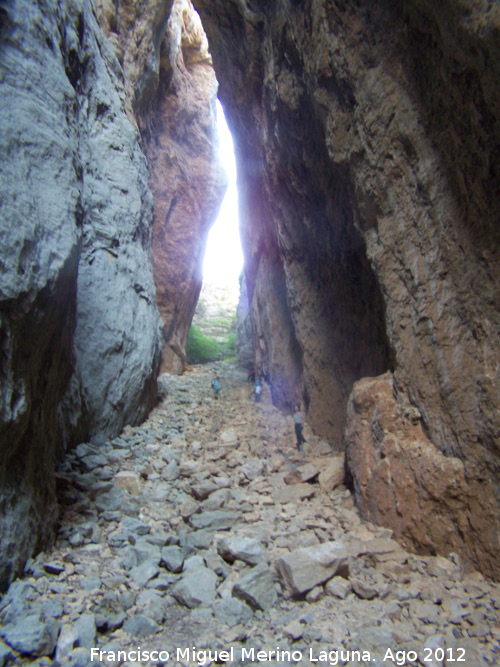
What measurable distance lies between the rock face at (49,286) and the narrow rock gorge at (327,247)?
0.08 ft

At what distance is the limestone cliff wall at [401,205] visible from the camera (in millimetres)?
3404

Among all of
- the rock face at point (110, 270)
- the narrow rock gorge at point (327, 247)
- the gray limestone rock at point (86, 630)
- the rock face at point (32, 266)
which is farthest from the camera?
the rock face at point (110, 270)

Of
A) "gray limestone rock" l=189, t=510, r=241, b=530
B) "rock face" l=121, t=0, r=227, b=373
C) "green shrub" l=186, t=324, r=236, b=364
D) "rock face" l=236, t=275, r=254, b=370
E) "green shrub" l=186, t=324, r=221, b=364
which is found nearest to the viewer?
"gray limestone rock" l=189, t=510, r=241, b=530

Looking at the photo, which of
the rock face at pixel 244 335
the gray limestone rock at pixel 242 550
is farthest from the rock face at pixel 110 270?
the rock face at pixel 244 335

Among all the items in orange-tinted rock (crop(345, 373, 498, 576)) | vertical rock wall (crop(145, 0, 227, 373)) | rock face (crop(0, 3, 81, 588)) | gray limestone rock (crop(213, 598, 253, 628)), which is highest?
vertical rock wall (crop(145, 0, 227, 373))

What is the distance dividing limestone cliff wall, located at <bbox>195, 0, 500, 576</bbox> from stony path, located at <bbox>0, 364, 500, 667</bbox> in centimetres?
60

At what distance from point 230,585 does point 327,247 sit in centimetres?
547

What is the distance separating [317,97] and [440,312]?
11.8ft

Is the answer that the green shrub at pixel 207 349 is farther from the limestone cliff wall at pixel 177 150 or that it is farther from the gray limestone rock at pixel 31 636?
the gray limestone rock at pixel 31 636

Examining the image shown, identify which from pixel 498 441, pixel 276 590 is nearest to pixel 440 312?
pixel 498 441

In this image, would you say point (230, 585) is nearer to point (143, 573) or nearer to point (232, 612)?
point (232, 612)

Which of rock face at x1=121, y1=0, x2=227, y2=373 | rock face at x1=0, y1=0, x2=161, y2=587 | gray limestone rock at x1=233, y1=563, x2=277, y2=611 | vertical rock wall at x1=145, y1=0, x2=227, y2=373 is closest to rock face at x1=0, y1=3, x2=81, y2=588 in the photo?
rock face at x1=0, y1=0, x2=161, y2=587

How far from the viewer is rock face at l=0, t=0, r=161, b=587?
286cm

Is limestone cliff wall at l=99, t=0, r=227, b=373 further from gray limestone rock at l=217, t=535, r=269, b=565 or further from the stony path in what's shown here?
gray limestone rock at l=217, t=535, r=269, b=565
